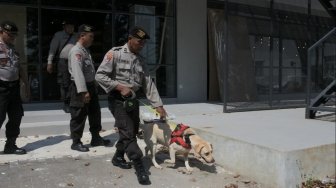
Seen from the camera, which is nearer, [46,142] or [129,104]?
[129,104]

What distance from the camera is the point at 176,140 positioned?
532cm

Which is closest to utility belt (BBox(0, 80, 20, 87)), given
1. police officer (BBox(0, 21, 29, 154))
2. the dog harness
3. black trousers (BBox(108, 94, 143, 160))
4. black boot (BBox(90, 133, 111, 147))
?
police officer (BBox(0, 21, 29, 154))

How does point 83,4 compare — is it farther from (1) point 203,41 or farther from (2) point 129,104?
(2) point 129,104

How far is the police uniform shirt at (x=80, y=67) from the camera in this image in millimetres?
5691

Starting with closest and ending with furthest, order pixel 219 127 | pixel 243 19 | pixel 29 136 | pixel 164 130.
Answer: pixel 164 130
pixel 219 127
pixel 29 136
pixel 243 19

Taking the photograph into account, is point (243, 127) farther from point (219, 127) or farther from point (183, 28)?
point (183, 28)

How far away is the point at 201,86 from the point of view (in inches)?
440

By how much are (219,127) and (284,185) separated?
1903 mm

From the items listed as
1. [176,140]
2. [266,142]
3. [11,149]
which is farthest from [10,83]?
[266,142]

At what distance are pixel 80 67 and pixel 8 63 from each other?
0.95 metres

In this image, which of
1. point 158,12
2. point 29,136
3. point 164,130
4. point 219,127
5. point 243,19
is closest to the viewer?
point 164,130

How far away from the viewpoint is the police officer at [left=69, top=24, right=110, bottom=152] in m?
5.75

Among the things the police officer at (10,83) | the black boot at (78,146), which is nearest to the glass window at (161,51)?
the black boot at (78,146)

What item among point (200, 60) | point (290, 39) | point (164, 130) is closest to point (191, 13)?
point (200, 60)
